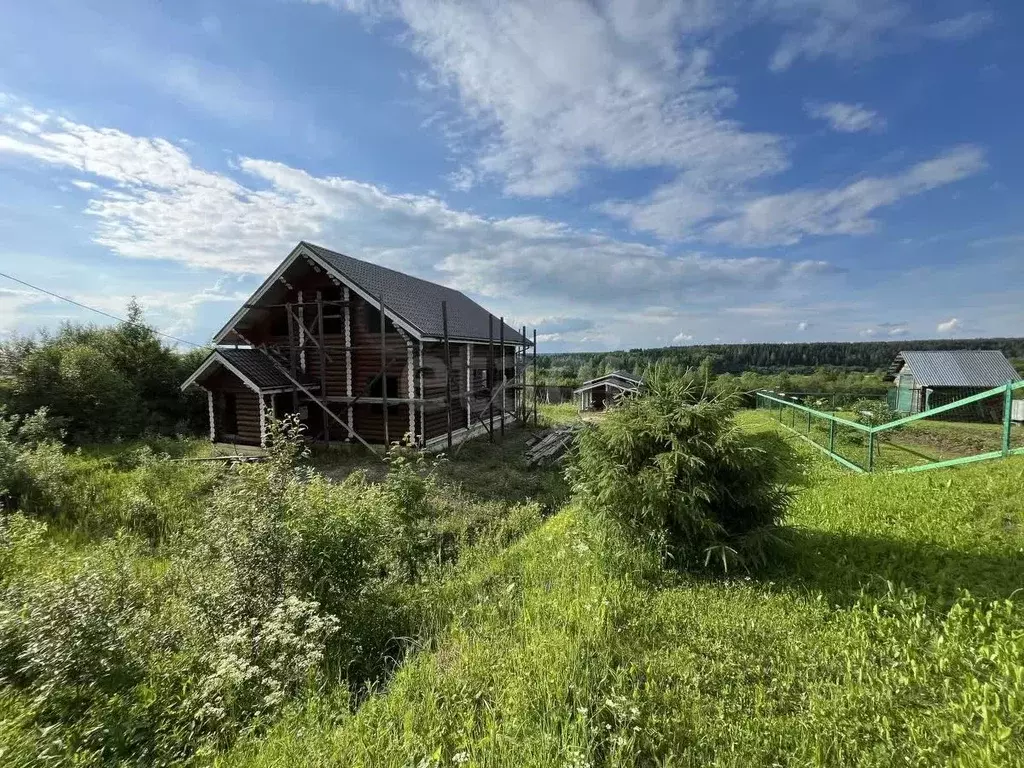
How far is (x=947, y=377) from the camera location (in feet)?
90.7

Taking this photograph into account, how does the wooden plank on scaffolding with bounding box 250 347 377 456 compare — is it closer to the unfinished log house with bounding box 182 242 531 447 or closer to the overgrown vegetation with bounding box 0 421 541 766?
the unfinished log house with bounding box 182 242 531 447

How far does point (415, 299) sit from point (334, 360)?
13.8 ft

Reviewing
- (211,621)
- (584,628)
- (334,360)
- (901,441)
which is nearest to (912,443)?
(901,441)

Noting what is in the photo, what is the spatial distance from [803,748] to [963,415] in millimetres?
33468

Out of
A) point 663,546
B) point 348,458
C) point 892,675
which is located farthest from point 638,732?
point 348,458

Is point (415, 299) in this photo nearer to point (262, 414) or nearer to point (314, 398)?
point (314, 398)

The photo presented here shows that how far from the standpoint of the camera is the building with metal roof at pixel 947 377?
88.9ft

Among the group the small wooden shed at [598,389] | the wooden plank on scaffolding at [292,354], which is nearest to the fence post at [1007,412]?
the wooden plank on scaffolding at [292,354]

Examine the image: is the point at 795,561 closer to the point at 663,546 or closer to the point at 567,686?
the point at 663,546

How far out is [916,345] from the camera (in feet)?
278

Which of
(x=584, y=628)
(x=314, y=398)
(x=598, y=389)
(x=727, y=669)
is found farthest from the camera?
(x=598, y=389)

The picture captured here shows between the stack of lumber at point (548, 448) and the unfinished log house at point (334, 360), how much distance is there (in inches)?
128

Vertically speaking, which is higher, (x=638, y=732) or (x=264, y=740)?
(x=638, y=732)

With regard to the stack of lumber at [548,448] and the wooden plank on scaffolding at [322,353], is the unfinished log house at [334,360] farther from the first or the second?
the stack of lumber at [548,448]
